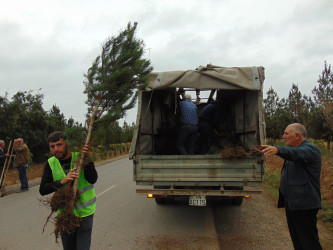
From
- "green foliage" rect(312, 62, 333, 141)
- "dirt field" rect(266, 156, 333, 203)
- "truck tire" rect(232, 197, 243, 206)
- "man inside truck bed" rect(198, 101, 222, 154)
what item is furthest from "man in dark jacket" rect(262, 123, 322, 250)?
"green foliage" rect(312, 62, 333, 141)

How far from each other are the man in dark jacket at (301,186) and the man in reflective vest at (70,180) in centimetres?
193

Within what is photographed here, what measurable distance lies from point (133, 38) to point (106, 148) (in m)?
1.39

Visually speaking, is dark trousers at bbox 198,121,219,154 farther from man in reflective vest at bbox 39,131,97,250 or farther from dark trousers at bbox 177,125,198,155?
man in reflective vest at bbox 39,131,97,250

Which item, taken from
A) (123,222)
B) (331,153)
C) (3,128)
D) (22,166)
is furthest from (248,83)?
(3,128)

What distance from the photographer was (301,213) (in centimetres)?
312

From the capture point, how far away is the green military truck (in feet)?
15.0

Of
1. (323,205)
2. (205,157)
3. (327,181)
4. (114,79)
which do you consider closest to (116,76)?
(114,79)

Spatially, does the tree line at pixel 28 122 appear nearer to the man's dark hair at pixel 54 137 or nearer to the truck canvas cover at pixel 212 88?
the truck canvas cover at pixel 212 88

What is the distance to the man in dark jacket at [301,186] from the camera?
3.02 m

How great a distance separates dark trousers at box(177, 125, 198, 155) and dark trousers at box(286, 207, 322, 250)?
3.11 metres

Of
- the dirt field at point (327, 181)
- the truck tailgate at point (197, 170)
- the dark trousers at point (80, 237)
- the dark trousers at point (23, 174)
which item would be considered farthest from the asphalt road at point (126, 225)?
the dirt field at point (327, 181)

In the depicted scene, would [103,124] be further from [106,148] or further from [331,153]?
[331,153]

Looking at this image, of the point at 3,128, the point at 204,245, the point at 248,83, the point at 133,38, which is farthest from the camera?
the point at 3,128

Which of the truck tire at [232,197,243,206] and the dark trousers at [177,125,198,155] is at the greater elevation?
the dark trousers at [177,125,198,155]
